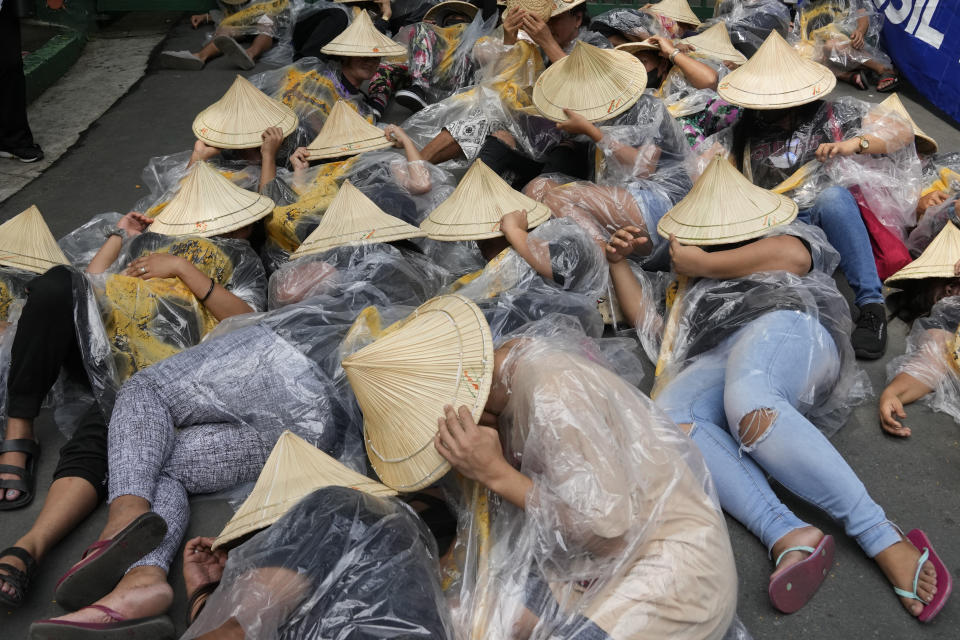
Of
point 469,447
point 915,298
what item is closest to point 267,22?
point 915,298

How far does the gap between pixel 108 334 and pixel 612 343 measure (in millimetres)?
1457

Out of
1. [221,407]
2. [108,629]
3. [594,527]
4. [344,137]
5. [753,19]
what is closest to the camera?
[594,527]

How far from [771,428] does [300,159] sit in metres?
2.12

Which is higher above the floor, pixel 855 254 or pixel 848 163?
pixel 848 163

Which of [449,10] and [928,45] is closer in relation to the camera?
[928,45]

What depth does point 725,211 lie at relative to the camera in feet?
8.33

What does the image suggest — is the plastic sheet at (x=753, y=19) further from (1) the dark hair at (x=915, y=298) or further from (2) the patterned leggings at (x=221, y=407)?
(2) the patterned leggings at (x=221, y=407)

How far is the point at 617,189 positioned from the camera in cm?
311

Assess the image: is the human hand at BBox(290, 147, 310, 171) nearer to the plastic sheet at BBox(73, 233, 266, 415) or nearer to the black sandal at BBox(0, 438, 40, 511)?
the plastic sheet at BBox(73, 233, 266, 415)

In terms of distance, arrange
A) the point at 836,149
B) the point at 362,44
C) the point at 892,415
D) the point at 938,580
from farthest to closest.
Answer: the point at 362,44
the point at 836,149
the point at 892,415
the point at 938,580

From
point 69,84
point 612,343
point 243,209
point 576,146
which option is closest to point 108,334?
point 243,209

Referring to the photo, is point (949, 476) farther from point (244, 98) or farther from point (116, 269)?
point (244, 98)

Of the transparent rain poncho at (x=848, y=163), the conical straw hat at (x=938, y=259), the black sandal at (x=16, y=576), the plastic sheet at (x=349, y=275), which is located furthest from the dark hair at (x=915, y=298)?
the black sandal at (x=16, y=576)

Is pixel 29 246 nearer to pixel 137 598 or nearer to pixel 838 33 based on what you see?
pixel 137 598
